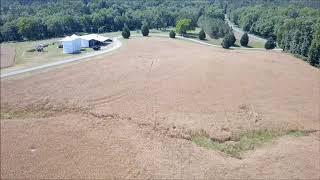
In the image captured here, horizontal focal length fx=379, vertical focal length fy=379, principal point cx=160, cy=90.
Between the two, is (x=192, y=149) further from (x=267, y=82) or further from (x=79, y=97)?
(x=267, y=82)

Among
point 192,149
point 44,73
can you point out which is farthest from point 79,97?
point 192,149

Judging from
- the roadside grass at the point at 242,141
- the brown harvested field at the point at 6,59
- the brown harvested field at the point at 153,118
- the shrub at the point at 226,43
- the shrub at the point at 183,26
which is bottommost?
the roadside grass at the point at 242,141

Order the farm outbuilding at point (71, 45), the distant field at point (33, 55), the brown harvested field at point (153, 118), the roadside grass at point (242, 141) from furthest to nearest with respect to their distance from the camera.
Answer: the farm outbuilding at point (71, 45)
the roadside grass at point (242, 141)
the distant field at point (33, 55)
the brown harvested field at point (153, 118)

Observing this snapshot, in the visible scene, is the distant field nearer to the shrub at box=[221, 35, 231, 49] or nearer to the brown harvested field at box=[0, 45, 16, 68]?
the brown harvested field at box=[0, 45, 16, 68]

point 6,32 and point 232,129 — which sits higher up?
point 6,32

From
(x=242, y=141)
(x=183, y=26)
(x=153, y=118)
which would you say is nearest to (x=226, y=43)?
(x=183, y=26)

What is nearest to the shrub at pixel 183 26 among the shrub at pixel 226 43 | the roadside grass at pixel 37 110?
the shrub at pixel 226 43

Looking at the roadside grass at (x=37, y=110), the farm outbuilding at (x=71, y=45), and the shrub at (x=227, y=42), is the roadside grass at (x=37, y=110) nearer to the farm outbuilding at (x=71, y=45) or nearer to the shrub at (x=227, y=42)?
the farm outbuilding at (x=71, y=45)
